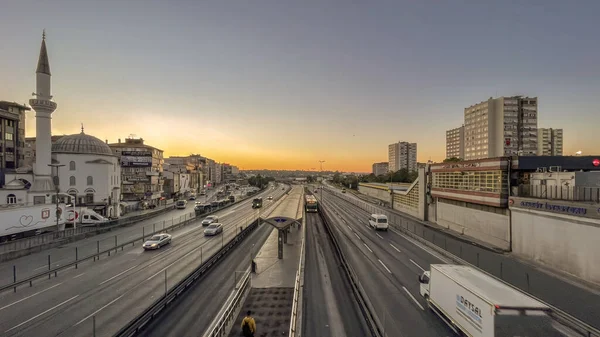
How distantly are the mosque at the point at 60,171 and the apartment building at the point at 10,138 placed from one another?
52.6 feet

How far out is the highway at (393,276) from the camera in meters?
13.1

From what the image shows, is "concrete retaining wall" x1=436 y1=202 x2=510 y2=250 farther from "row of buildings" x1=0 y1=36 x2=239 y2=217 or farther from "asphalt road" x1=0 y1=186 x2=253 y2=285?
"row of buildings" x1=0 y1=36 x2=239 y2=217

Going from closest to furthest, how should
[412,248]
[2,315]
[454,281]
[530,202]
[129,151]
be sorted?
[454,281] → [2,315] → [530,202] → [412,248] → [129,151]

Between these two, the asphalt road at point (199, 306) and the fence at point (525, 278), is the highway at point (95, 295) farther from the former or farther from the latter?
the fence at point (525, 278)

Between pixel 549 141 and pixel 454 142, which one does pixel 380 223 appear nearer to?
pixel 454 142

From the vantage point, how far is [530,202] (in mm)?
24141

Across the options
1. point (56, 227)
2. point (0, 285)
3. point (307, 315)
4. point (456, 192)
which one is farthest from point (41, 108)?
point (456, 192)

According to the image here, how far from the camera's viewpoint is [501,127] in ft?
285

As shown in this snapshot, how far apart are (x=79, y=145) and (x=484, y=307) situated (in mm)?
60450

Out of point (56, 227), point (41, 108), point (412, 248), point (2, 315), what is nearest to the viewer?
point (2, 315)

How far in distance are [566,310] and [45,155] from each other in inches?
2393

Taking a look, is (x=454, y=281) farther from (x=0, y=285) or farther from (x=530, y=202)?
(x=0, y=285)

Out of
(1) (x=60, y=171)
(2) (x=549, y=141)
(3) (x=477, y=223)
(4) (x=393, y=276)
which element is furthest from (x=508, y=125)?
(1) (x=60, y=171)

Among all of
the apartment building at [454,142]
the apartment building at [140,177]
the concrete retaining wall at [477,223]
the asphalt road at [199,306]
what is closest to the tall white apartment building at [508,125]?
the apartment building at [454,142]
